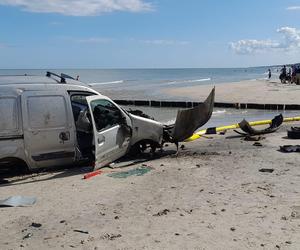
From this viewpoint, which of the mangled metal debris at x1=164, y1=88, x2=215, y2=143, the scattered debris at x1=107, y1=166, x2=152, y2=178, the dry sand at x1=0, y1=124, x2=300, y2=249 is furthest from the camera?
the mangled metal debris at x1=164, y1=88, x2=215, y2=143

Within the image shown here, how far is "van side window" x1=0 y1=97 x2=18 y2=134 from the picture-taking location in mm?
8516

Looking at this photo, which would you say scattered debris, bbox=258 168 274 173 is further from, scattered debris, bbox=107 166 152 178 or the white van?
the white van

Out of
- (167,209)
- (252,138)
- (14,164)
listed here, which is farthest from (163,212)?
(252,138)

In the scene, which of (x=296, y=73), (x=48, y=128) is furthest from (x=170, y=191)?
(x=296, y=73)

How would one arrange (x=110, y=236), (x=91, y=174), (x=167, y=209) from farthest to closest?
(x=91, y=174) < (x=167, y=209) < (x=110, y=236)

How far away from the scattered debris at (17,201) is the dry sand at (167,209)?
0.40 ft

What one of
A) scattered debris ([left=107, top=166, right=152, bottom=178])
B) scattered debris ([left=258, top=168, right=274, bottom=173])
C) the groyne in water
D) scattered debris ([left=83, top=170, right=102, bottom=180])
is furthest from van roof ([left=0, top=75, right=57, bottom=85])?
the groyne in water

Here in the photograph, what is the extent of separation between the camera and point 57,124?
9.07 meters

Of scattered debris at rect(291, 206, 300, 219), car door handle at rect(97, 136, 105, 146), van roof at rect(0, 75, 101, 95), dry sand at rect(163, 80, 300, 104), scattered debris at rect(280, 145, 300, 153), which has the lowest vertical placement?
dry sand at rect(163, 80, 300, 104)

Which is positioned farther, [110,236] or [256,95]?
[256,95]

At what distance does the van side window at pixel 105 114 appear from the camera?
9781 millimetres

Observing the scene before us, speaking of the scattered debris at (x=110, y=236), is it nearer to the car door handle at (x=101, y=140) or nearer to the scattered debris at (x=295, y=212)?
the scattered debris at (x=295, y=212)

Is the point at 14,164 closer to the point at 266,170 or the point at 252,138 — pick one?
the point at 266,170

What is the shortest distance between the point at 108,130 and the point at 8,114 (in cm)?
205
